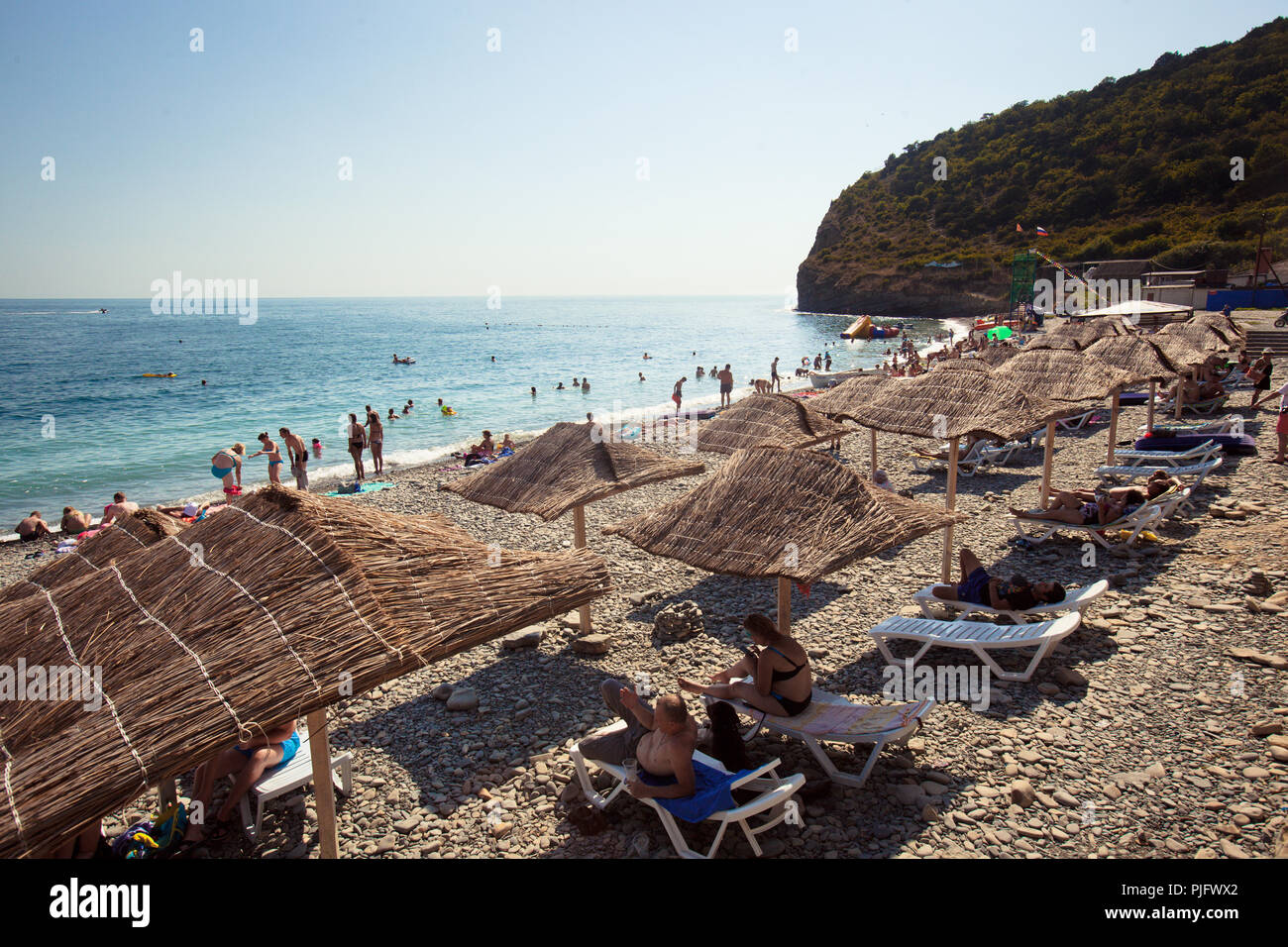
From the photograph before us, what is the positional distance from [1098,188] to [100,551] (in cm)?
7379

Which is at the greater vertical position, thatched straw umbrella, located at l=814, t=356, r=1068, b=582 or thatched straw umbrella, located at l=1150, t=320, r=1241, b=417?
thatched straw umbrella, located at l=1150, t=320, r=1241, b=417

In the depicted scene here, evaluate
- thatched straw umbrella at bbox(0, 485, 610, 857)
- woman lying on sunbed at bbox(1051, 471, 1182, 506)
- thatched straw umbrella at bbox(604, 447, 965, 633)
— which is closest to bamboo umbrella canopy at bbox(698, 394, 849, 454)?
woman lying on sunbed at bbox(1051, 471, 1182, 506)

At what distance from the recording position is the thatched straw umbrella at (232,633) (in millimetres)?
2842

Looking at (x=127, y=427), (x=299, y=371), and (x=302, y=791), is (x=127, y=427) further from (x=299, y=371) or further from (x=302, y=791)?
(x=302, y=791)

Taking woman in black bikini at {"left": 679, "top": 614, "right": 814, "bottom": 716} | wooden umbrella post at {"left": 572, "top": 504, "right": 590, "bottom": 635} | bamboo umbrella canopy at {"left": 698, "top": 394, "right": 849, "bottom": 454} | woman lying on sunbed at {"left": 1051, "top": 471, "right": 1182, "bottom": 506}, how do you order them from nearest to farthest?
woman in black bikini at {"left": 679, "top": 614, "right": 814, "bottom": 716} < wooden umbrella post at {"left": 572, "top": 504, "right": 590, "bottom": 635} < woman lying on sunbed at {"left": 1051, "top": 471, "right": 1182, "bottom": 506} < bamboo umbrella canopy at {"left": 698, "top": 394, "right": 849, "bottom": 454}

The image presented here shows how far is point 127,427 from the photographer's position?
32.0m

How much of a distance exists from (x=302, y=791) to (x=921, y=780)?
4292mm

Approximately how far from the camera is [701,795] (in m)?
4.18

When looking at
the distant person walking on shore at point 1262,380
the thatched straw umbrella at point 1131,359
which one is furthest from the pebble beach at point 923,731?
the distant person walking on shore at point 1262,380

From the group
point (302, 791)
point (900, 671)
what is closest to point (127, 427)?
point (302, 791)

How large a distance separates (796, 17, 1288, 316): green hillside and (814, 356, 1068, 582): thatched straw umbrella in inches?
1803

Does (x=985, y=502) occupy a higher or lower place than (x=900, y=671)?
higher

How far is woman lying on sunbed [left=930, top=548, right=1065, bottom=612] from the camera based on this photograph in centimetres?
671

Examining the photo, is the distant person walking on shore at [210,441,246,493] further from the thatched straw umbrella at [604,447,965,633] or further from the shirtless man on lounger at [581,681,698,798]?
the shirtless man on lounger at [581,681,698,798]
